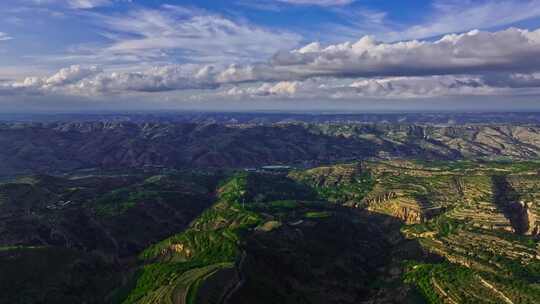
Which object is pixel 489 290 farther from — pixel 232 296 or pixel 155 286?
pixel 155 286

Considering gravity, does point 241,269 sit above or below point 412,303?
above

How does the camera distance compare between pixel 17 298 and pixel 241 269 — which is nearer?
pixel 17 298

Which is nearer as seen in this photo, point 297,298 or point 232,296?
point 232,296

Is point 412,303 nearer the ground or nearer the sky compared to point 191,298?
Answer: nearer the ground

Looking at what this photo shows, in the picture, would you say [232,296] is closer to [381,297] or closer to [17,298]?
[381,297]

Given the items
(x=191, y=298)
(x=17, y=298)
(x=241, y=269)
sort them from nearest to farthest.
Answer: (x=191, y=298)
(x=17, y=298)
(x=241, y=269)

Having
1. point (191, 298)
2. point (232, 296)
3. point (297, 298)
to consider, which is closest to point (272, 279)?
point (297, 298)

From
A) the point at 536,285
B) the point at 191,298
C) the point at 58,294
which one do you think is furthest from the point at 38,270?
the point at 536,285

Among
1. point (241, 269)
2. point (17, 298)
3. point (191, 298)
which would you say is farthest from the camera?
point (241, 269)

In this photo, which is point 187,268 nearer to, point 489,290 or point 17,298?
point 17,298
